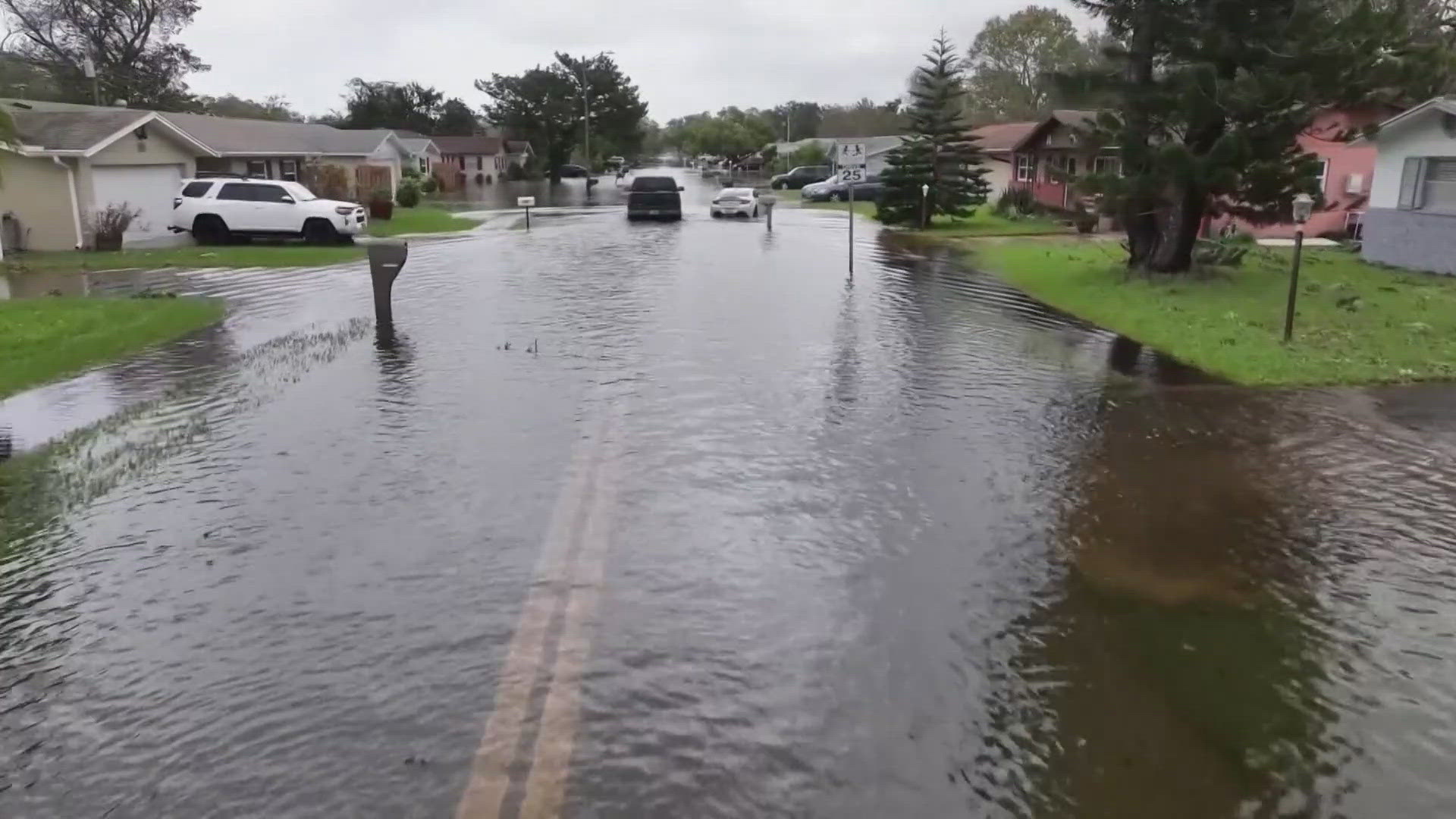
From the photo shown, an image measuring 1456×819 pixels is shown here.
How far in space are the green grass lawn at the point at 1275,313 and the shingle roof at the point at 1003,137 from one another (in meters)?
20.9

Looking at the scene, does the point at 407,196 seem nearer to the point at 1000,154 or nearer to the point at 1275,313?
the point at 1000,154

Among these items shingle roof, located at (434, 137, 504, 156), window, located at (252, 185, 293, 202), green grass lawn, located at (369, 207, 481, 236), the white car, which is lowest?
green grass lawn, located at (369, 207, 481, 236)

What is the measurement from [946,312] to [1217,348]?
4.61 metres

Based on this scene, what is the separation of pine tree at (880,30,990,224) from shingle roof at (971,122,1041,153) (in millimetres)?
6724

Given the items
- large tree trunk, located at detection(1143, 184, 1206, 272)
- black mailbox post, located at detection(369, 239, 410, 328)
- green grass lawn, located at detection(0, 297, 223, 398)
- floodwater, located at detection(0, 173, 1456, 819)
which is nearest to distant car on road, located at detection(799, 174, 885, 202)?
large tree trunk, located at detection(1143, 184, 1206, 272)

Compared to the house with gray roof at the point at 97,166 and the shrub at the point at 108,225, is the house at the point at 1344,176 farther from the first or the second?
the house with gray roof at the point at 97,166

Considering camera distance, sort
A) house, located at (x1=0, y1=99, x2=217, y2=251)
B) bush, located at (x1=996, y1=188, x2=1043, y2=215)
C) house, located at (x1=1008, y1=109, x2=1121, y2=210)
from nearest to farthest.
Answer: house, located at (x1=0, y1=99, x2=217, y2=251), house, located at (x1=1008, y1=109, x2=1121, y2=210), bush, located at (x1=996, y1=188, x2=1043, y2=215)

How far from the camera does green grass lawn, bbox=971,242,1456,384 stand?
13.3 metres

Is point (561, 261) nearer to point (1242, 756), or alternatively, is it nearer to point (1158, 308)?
point (1158, 308)

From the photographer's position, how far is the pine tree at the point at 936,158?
36.1 m

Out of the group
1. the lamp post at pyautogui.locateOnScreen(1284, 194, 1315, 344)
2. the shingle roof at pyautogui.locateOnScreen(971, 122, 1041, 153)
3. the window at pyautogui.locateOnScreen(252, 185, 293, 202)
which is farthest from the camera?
the shingle roof at pyautogui.locateOnScreen(971, 122, 1041, 153)

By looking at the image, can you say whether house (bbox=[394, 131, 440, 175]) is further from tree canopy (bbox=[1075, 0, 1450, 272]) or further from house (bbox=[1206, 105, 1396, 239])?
tree canopy (bbox=[1075, 0, 1450, 272])

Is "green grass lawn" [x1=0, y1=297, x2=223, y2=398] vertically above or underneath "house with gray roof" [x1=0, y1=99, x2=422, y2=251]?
underneath

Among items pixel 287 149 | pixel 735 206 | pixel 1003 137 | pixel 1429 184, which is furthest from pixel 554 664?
pixel 1003 137
